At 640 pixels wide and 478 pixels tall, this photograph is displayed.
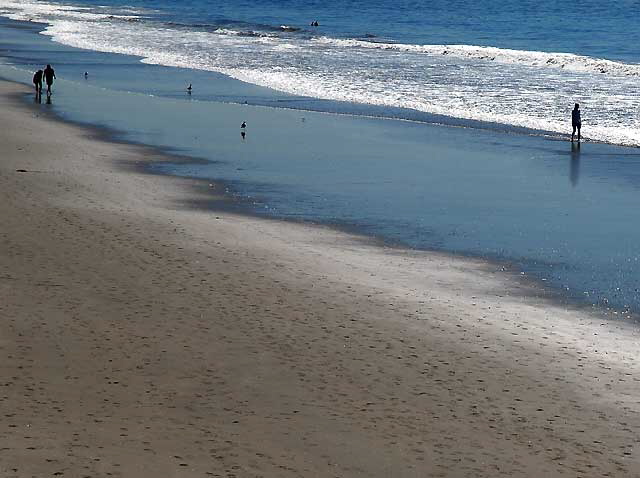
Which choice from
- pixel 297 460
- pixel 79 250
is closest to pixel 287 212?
pixel 79 250

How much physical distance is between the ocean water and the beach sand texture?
2.16 meters

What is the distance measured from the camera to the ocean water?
61.2ft

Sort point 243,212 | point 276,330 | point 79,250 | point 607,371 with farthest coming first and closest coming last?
point 243,212 < point 79,250 < point 276,330 < point 607,371

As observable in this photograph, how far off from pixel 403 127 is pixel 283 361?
2022 cm

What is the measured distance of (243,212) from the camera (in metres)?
19.6

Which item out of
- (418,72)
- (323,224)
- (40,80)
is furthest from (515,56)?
(323,224)

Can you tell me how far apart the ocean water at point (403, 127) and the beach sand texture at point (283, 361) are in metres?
2.16

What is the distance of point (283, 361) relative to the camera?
11.4m

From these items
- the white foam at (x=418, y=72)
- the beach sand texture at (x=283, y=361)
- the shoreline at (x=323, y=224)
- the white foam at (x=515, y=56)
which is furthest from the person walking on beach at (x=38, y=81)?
the white foam at (x=515, y=56)

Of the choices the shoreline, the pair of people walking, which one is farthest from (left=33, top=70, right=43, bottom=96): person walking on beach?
the shoreline

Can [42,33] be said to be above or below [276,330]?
above

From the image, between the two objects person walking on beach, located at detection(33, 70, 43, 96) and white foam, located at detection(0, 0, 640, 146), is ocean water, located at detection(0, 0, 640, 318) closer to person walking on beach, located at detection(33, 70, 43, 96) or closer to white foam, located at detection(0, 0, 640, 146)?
white foam, located at detection(0, 0, 640, 146)

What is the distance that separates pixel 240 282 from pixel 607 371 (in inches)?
199

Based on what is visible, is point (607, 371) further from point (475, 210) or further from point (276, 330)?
point (475, 210)
